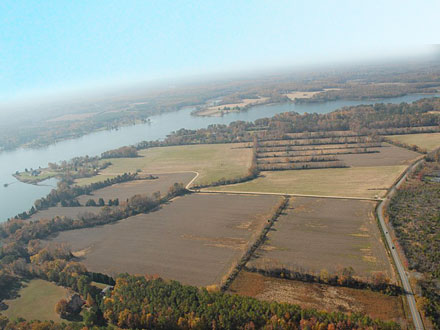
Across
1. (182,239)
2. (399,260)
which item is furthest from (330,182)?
(182,239)

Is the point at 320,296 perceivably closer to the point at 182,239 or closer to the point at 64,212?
the point at 182,239

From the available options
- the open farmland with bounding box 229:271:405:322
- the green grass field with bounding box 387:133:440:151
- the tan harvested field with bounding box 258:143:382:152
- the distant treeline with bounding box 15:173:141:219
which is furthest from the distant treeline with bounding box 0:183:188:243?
the green grass field with bounding box 387:133:440:151

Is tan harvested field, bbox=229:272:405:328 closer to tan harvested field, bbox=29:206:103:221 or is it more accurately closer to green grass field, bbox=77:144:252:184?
green grass field, bbox=77:144:252:184

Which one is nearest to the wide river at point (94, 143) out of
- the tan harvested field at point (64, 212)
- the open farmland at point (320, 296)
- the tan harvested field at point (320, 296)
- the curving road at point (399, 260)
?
the tan harvested field at point (64, 212)

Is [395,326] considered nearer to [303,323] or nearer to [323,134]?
[303,323]

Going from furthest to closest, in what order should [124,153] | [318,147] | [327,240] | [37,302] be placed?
1. [124,153]
2. [318,147]
3. [327,240]
4. [37,302]

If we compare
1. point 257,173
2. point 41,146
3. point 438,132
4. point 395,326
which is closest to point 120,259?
point 395,326

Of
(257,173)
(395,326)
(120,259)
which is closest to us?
(395,326)
